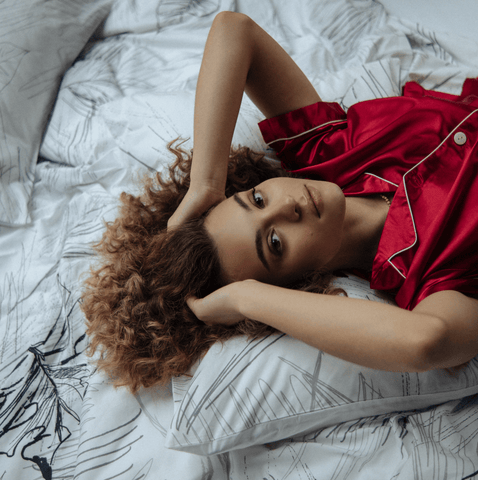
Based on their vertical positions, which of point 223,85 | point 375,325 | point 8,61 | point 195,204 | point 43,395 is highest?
point 8,61

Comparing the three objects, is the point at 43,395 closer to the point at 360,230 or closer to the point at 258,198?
the point at 258,198

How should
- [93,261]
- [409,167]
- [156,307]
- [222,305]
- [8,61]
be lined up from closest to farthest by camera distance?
[222,305] → [156,307] → [409,167] → [93,261] → [8,61]

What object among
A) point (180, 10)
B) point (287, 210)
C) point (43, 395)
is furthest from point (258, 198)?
point (180, 10)

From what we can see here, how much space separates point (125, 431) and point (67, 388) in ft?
0.74

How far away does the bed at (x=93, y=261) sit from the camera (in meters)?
0.85

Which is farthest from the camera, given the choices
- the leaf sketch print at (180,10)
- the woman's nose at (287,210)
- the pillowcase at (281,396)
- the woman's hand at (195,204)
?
the leaf sketch print at (180,10)

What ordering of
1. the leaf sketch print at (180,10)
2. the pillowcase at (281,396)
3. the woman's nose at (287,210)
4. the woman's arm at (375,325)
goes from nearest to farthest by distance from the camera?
the woman's arm at (375,325)
the pillowcase at (281,396)
the woman's nose at (287,210)
the leaf sketch print at (180,10)

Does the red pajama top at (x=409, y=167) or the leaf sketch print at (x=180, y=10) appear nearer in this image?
the red pajama top at (x=409, y=167)

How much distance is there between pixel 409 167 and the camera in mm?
1150

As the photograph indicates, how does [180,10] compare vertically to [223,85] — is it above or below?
above

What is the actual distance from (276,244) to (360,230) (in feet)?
1.10

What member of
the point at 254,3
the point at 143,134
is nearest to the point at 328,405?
the point at 143,134

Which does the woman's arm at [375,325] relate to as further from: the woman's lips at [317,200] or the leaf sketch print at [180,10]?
the leaf sketch print at [180,10]

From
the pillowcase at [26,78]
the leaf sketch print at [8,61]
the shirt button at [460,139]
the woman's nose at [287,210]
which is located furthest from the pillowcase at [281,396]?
the leaf sketch print at [8,61]
